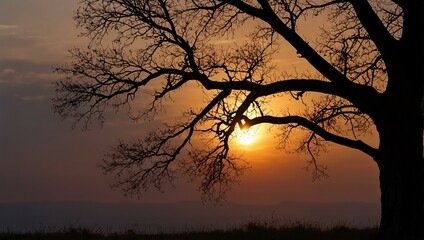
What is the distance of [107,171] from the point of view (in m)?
18.6

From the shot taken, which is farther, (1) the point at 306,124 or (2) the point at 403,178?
(1) the point at 306,124

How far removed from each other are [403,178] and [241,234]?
15.7ft

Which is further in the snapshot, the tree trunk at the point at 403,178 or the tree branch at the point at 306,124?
the tree branch at the point at 306,124

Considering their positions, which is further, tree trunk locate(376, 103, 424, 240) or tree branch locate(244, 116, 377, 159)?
tree branch locate(244, 116, 377, 159)

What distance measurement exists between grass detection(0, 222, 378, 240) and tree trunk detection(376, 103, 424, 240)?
1212mm

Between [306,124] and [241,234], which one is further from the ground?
[306,124]

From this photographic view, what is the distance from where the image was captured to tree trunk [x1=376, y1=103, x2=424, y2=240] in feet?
54.1

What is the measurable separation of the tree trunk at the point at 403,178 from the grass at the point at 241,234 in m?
1.21

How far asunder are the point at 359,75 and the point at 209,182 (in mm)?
5410

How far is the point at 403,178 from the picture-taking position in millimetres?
16500

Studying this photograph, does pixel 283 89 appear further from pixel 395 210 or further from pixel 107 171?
pixel 107 171

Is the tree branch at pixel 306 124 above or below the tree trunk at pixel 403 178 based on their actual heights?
above

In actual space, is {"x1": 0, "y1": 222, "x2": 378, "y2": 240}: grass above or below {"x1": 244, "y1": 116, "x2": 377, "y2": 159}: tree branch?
below

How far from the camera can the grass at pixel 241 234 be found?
704 inches
